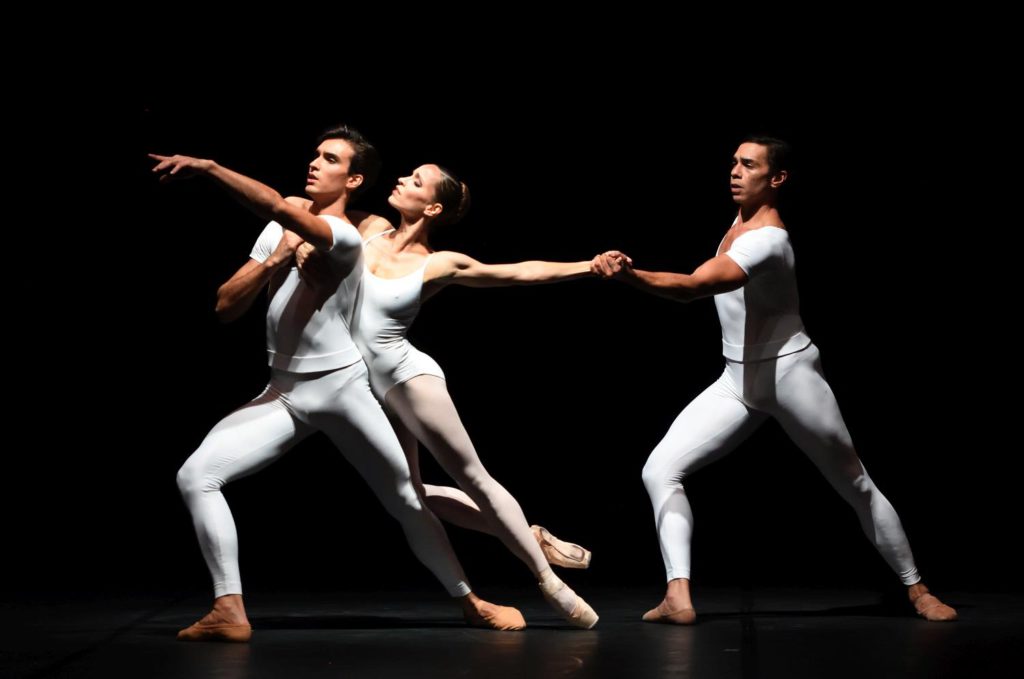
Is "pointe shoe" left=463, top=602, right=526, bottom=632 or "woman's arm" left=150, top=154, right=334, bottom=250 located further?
"pointe shoe" left=463, top=602, right=526, bottom=632

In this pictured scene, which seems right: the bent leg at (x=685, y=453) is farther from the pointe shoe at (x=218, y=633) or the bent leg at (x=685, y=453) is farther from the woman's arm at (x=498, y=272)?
the pointe shoe at (x=218, y=633)

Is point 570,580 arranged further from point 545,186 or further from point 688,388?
point 545,186

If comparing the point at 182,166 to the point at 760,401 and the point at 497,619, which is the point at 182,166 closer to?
the point at 497,619

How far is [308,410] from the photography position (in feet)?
14.3

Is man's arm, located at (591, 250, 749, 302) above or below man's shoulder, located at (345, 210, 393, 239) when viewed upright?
below

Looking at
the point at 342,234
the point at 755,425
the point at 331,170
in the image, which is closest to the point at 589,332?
the point at 755,425

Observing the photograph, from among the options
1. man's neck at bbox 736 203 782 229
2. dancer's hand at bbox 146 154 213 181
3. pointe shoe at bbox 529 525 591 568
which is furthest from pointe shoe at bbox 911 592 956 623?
dancer's hand at bbox 146 154 213 181

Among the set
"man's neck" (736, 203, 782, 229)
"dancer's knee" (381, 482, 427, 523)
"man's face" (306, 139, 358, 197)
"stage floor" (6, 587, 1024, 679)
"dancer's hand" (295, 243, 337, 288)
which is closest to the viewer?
"stage floor" (6, 587, 1024, 679)

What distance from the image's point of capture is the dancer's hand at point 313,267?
433 cm

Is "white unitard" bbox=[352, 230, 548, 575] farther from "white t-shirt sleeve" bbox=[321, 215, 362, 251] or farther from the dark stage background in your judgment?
the dark stage background

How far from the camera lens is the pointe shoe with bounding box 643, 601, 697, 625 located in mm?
4582

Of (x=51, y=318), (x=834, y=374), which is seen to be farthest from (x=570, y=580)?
(x=51, y=318)

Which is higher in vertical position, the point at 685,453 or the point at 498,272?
the point at 498,272

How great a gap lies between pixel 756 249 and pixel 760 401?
0.49m
